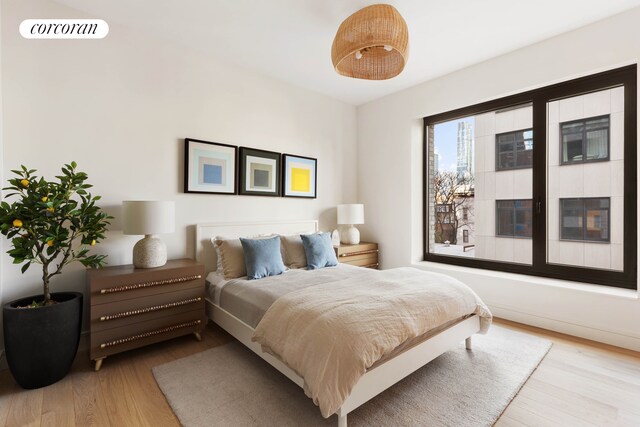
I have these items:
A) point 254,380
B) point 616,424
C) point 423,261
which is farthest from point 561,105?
point 254,380

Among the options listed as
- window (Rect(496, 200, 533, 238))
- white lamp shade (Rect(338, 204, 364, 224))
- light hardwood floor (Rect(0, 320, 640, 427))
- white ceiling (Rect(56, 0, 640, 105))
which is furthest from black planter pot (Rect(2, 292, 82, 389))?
window (Rect(496, 200, 533, 238))

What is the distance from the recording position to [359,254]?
4.06m

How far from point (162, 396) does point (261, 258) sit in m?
1.25

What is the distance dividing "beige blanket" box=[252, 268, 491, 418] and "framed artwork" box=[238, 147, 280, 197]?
5.45ft

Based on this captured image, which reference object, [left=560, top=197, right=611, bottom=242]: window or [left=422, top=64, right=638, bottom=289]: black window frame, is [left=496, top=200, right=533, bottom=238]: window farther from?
[left=560, top=197, right=611, bottom=242]: window

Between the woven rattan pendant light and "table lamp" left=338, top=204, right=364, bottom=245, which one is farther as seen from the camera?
"table lamp" left=338, top=204, right=364, bottom=245

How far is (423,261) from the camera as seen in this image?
160 inches

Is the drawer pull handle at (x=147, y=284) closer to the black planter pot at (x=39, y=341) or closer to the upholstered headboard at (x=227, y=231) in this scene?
the black planter pot at (x=39, y=341)

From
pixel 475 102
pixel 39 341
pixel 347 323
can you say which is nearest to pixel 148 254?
pixel 39 341

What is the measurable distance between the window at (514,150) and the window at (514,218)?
0.43 meters

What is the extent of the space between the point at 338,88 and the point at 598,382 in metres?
3.86

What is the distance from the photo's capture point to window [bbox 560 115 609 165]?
2834 mm

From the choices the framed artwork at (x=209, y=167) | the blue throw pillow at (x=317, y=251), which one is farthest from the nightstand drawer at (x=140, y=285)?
the blue throw pillow at (x=317, y=251)

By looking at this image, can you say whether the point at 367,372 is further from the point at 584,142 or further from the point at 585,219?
the point at 584,142
